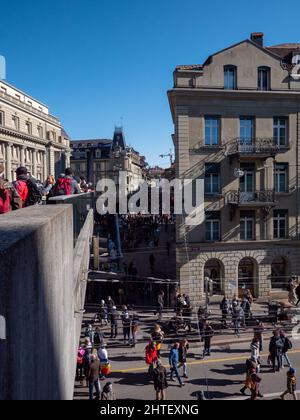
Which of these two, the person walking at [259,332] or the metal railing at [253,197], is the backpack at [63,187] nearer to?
the person walking at [259,332]

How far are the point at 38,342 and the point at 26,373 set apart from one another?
0.34 meters

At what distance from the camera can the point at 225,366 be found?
16.3m

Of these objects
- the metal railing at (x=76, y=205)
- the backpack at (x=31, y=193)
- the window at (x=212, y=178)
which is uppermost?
the window at (x=212, y=178)

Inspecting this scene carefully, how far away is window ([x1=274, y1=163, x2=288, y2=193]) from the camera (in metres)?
27.1

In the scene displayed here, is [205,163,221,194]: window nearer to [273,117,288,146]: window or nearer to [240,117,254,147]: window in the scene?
[240,117,254,147]: window

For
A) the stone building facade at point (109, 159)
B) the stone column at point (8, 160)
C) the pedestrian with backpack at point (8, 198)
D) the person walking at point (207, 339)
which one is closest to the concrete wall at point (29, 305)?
the pedestrian with backpack at point (8, 198)

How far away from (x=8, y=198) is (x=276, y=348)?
1323 cm

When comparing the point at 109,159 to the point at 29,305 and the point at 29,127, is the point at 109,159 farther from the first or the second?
the point at 29,305

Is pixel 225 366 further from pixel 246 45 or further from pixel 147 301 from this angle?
pixel 246 45

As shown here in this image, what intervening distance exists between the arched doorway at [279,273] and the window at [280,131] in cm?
828

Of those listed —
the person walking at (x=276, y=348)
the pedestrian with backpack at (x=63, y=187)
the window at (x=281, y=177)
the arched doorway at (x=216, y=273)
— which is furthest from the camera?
the window at (x=281, y=177)

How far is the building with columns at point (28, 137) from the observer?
194 ft
